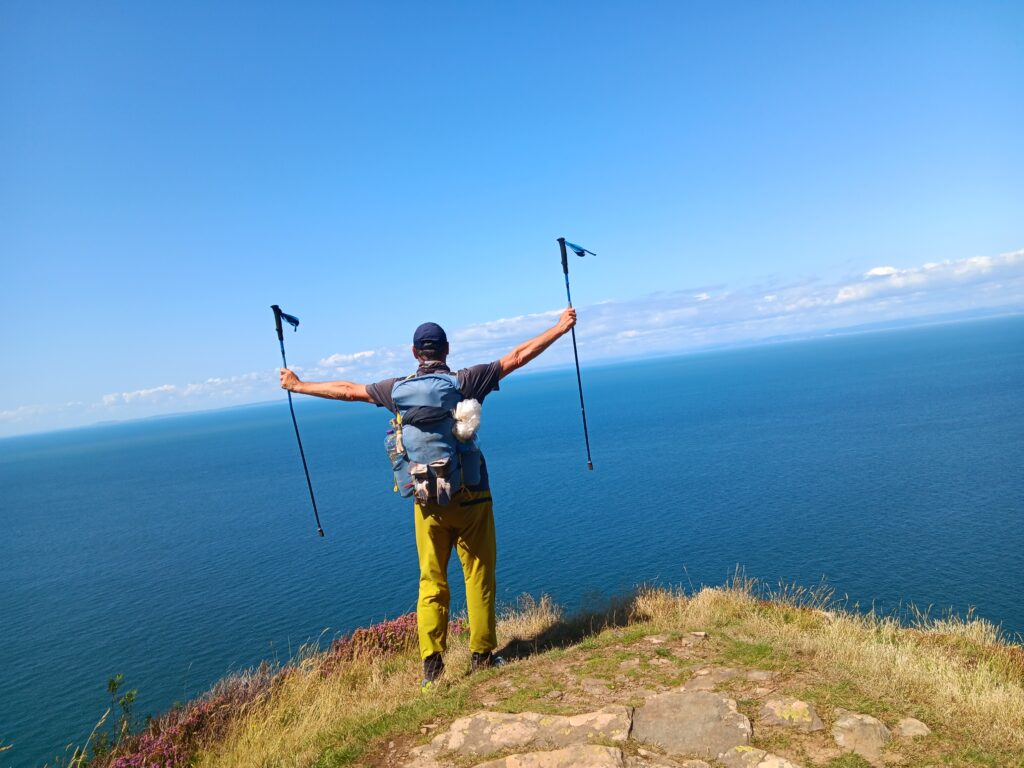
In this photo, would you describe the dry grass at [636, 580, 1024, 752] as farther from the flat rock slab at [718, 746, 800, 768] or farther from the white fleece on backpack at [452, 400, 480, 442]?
the white fleece on backpack at [452, 400, 480, 442]

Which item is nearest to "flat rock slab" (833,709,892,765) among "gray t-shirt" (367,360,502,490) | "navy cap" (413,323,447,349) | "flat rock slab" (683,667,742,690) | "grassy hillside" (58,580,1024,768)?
"grassy hillside" (58,580,1024,768)

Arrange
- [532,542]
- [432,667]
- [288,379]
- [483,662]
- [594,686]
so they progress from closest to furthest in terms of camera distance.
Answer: [594,686] < [432,667] < [483,662] < [288,379] < [532,542]

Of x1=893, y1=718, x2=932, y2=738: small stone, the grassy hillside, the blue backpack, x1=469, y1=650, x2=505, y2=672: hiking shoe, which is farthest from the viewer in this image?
x1=469, y1=650, x2=505, y2=672: hiking shoe

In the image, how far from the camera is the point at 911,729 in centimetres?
429

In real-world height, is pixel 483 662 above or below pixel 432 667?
below

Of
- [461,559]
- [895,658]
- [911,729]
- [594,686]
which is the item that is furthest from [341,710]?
[895,658]

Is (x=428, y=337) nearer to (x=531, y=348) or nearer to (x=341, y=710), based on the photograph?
(x=531, y=348)

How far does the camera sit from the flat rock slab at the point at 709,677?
17.4ft

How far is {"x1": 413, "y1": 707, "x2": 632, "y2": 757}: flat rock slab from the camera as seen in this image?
4527 millimetres

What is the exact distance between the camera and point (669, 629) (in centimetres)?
717

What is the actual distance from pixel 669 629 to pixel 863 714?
2837 mm

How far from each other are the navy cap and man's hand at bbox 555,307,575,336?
128cm

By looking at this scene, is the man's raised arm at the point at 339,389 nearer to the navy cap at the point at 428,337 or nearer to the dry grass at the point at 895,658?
the navy cap at the point at 428,337

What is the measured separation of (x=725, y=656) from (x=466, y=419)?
3.51 meters
